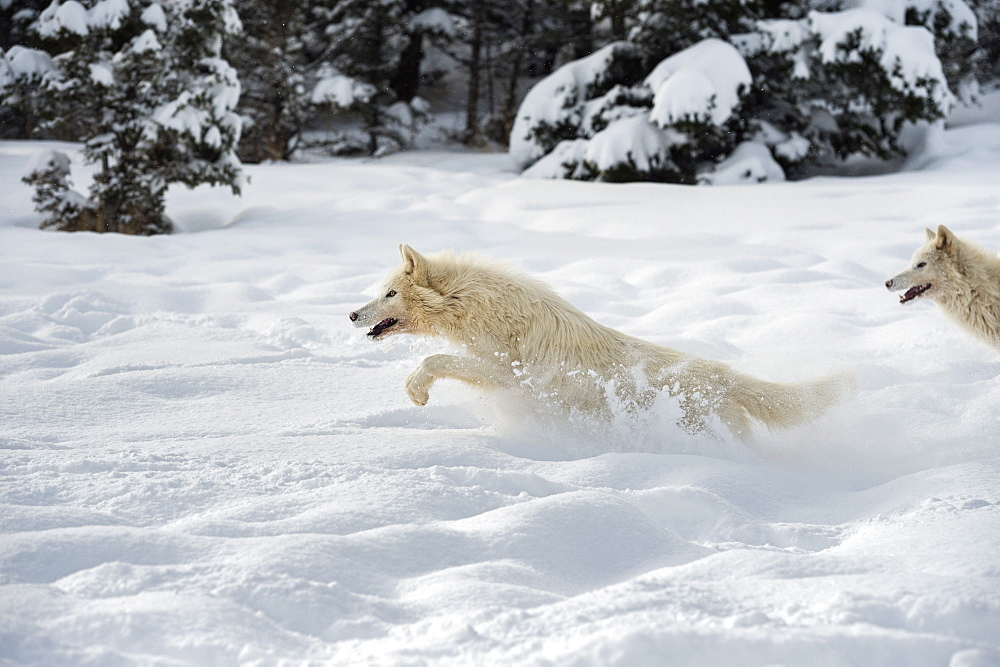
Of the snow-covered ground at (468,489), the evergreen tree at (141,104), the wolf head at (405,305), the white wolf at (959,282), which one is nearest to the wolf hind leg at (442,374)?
the snow-covered ground at (468,489)

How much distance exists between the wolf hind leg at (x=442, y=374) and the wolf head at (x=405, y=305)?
1.31 ft

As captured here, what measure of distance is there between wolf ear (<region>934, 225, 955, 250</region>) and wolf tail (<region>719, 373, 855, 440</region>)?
1624mm

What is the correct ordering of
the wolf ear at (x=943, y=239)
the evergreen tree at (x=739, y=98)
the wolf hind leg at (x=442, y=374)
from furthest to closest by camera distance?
the evergreen tree at (x=739, y=98), the wolf ear at (x=943, y=239), the wolf hind leg at (x=442, y=374)

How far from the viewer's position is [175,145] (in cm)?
1103

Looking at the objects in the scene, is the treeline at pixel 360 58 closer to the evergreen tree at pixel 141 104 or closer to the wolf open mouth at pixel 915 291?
the evergreen tree at pixel 141 104

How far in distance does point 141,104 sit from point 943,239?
984cm

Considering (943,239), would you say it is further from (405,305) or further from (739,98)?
(739,98)

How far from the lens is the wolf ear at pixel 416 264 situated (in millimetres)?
4523

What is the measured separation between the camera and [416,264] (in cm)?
453

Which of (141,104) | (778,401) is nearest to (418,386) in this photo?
(778,401)

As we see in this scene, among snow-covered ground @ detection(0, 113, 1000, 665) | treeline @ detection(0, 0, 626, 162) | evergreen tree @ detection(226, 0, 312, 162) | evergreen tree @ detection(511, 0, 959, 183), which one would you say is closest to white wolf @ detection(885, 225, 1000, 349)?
snow-covered ground @ detection(0, 113, 1000, 665)

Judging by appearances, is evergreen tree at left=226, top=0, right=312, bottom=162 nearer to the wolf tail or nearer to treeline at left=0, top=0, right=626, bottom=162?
treeline at left=0, top=0, right=626, bottom=162

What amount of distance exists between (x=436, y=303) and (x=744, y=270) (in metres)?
4.16

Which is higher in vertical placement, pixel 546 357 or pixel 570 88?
pixel 570 88
